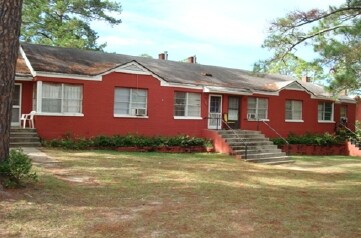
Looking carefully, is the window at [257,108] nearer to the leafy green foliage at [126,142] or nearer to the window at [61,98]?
the leafy green foliage at [126,142]

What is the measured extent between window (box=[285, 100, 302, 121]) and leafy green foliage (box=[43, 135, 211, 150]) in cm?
744

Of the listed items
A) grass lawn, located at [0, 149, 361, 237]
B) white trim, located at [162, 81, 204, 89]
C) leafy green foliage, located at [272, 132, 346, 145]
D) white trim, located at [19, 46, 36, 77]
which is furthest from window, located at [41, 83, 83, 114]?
Result: leafy green foliage, located at [272, 132, 346, 145]

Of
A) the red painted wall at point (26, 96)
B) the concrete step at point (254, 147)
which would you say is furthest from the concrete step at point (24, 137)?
the concrete step at point (254, 147)

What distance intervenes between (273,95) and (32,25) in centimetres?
2066

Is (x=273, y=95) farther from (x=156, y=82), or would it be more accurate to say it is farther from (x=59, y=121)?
(x=59, y=121)

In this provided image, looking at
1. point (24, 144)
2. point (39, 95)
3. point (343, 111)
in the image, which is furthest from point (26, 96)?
point (343, 111)

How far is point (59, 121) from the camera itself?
17.1m

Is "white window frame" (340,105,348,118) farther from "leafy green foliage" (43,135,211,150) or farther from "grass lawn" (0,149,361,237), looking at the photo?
"grass lawn" (0,149,361,237)

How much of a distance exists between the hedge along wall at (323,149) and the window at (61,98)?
11.8 m

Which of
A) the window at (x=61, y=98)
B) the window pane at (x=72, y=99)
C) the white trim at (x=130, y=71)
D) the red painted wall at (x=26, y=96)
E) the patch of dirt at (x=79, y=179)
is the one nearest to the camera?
the patch of dirt at (x=79, y=179)

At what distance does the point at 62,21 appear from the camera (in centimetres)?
3278

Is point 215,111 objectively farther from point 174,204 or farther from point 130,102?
point 174,204

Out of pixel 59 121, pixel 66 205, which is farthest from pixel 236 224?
pixel 59 121

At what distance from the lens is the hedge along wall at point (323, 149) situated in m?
22.5
